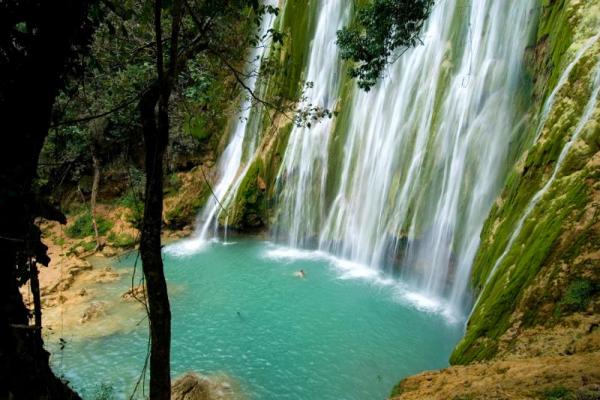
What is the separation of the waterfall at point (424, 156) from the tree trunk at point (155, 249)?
7649 millimetres

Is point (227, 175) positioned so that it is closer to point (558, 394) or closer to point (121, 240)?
point (121, 240)

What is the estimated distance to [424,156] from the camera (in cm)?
1167

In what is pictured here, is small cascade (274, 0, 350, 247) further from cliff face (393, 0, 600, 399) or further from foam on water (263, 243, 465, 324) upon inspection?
cliff face (393, 0, 600, 399)

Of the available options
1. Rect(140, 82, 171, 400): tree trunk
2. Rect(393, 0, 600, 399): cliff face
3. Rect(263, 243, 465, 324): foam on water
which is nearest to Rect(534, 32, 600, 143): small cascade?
Rect(393, 0, 600, 399): cliff face

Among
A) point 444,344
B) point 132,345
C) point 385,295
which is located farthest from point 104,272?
point 444,344

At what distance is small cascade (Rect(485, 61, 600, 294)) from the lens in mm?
5815

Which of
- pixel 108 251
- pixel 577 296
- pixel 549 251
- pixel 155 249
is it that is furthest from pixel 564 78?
pixel 108 251

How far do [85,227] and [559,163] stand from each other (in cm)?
1749

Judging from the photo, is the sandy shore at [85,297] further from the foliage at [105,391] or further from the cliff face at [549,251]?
the cliff face at [549,251]

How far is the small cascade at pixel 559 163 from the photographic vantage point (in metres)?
5.82

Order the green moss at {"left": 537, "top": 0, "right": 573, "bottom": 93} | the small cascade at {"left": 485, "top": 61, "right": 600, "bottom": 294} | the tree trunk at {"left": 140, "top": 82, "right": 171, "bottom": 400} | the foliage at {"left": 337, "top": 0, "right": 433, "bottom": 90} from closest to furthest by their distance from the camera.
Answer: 1. the tree trunk at {"left": 140, "top": 82, "right": 171, "bottom": 400}
2. the small cascade at {"left": 485, "top": 61, "right": 600, "bottom": 294}
3. the green moss at {"left": 537, "top": 0, "right": 573, "bottom": 93}
4. the foliage at {"left": 337, "top": 0, "right": 433, "bottom": 90}

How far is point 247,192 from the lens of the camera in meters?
16.7

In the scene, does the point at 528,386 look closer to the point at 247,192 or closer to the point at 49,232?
the point at 247,192

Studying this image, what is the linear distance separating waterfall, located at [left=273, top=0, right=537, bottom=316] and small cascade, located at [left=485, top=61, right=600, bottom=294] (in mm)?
3210
